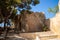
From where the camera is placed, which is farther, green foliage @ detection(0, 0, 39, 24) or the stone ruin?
the stone ruin

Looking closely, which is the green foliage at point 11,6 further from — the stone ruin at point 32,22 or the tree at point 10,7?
the stone ruin at point 32,22

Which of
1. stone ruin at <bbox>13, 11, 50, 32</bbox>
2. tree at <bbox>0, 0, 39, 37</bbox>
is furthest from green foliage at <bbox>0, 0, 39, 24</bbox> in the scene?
stone ruin at <bbox>13, 11, 50, 32</bbox>

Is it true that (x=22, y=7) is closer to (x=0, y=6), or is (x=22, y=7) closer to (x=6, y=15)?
(x=6, y=15)

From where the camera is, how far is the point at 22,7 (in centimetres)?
1778

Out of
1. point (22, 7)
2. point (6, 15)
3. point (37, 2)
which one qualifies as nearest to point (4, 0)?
point (6, 15)

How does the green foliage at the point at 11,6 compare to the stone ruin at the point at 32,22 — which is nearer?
the green foliage at the point at 11,6

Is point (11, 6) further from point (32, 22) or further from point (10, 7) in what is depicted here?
point (32, 22)

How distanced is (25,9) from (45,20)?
4.95 metres

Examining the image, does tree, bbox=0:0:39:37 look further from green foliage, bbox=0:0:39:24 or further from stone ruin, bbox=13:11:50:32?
stone ruin, bbox=13:11:50:32

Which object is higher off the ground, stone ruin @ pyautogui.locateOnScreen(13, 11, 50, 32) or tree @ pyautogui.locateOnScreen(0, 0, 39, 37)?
tree @ pyautogui.locateOnScreen(0, 0, 39, 37)

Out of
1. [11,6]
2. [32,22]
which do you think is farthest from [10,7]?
[32,22]

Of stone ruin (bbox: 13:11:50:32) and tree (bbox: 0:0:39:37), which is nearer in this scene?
tree (bbox: 0:0:39:37)

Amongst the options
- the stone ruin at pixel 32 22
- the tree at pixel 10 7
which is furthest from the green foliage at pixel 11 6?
the stone ruin at pixel 32 22

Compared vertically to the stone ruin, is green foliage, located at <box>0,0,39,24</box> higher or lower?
higher
